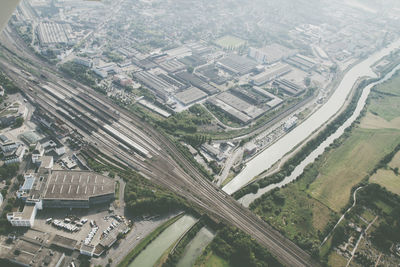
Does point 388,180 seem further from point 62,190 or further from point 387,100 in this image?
point 62,190

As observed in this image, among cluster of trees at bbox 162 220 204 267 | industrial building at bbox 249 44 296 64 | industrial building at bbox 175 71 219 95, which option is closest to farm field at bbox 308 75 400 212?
cluster of trees at bbox 162 220 204 267

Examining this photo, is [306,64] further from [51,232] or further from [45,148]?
[51,232]

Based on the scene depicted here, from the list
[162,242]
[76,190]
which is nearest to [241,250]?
[162,242]

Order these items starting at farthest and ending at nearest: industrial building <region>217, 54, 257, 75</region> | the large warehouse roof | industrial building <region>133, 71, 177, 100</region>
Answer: industrial building <region>217, 54, 257, 75</region> < industrial building <region>133, 71, 177, 100</region> < the large warehouse roof

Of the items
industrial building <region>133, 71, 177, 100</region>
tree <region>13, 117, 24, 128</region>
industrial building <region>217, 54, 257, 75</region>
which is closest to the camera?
tree <region>13, 117, 24, 128</region>

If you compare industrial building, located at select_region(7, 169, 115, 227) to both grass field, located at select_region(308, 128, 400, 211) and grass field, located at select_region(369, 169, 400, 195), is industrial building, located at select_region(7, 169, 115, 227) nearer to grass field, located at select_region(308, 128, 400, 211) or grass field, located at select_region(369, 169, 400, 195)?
grass field, located at select_region(308, 128, 400, 211)
